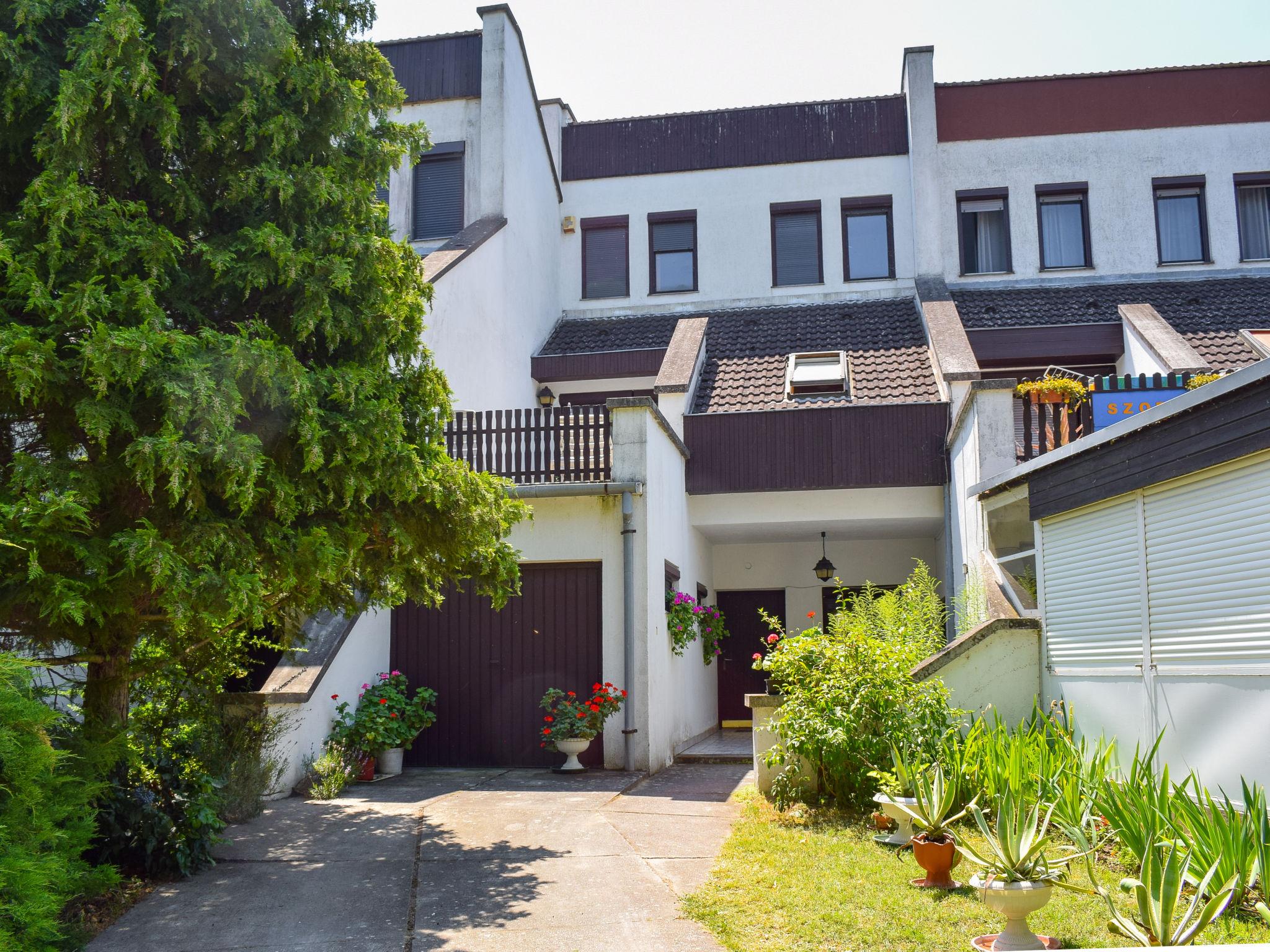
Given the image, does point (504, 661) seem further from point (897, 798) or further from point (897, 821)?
point (897, 798)

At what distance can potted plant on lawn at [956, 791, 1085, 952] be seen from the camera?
4707mm

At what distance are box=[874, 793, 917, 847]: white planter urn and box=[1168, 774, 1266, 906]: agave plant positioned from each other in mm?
1862

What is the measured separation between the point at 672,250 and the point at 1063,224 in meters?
6.83

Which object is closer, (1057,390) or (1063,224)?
(1057,390)

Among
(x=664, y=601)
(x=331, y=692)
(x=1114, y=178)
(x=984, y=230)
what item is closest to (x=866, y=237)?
(x=984, y=230)

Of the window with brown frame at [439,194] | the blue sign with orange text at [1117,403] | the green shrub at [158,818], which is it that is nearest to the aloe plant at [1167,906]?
the green shrub at [158,818]

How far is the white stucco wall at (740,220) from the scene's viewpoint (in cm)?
1912

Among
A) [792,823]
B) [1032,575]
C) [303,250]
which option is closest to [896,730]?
[792,823]

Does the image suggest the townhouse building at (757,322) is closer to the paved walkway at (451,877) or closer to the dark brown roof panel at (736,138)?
the dark brown roof panel at (736,138)

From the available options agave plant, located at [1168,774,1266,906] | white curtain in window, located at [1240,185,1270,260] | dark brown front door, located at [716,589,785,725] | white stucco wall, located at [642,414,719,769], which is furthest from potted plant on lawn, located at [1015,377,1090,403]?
white curtain in window, located at [1240,185,1270,260]

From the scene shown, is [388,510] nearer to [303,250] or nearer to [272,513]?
[272,513]

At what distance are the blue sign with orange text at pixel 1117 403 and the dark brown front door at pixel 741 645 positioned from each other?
344 inches

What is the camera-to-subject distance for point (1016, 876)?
4793 mm

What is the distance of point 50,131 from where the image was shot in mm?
5777
